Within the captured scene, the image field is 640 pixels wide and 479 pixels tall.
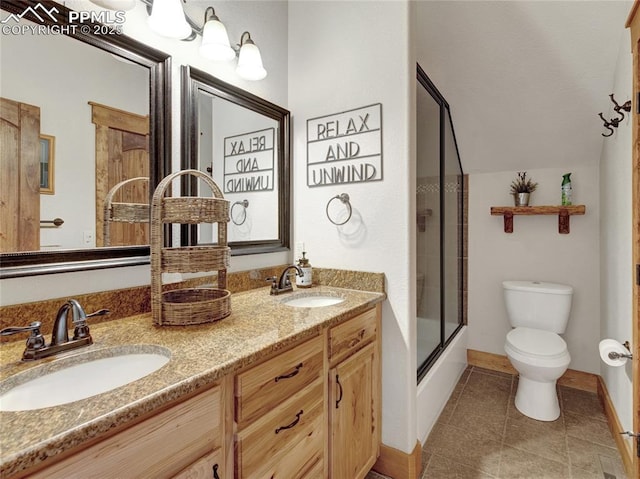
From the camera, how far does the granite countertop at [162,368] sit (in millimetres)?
542

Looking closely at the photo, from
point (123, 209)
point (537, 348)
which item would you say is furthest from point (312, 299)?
point (537, 348)

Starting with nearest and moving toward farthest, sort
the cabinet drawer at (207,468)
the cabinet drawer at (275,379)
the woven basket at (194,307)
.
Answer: the cabinet drawer at (207,468), the cabinet drawer at (275,379), the woven basket at (194,307)

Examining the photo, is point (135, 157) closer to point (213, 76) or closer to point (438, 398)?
point (213, 76)

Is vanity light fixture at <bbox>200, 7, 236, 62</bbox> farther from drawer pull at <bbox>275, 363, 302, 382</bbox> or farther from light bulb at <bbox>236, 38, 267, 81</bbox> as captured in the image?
drawer pull at <bbox>275, 363, 302, 382</bbox>

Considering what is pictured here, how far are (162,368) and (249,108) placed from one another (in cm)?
140

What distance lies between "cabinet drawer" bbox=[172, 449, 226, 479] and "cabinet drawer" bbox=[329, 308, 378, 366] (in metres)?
0.55

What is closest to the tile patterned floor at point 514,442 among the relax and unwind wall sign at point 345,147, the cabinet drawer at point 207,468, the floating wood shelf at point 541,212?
the cabinet drawer at point 207,468

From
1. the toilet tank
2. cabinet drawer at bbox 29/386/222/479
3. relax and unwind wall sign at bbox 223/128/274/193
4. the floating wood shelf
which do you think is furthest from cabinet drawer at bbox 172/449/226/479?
the floating wood shelf

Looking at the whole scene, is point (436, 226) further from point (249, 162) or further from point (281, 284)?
point (249, 162)

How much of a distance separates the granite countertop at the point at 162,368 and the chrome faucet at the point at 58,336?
0.02m

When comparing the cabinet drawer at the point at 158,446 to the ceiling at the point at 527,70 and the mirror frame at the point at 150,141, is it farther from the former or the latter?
the ceiling at the point at 527,70

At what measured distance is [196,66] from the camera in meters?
1.49

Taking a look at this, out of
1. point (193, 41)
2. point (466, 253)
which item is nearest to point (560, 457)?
point (466, 253)
